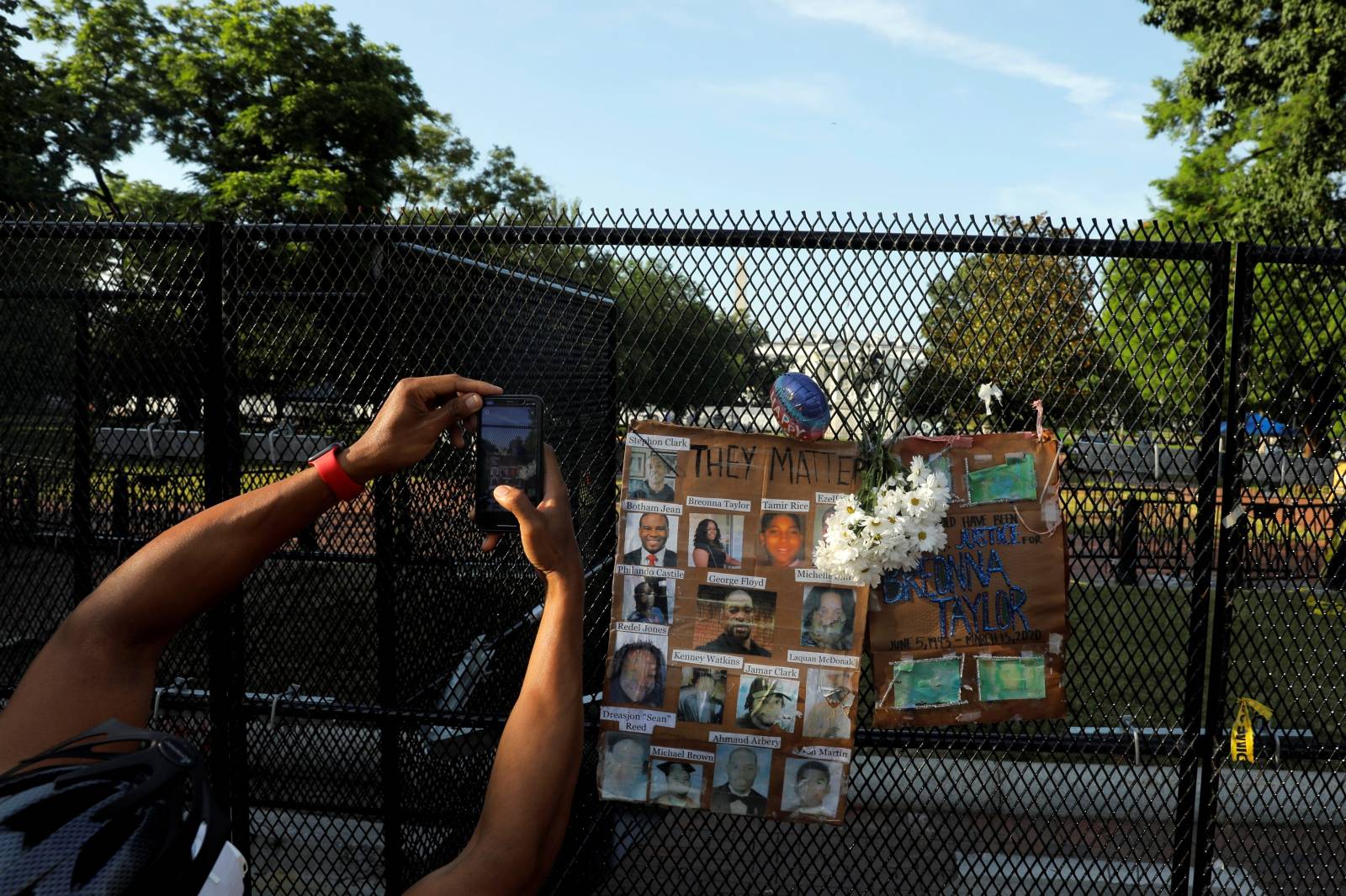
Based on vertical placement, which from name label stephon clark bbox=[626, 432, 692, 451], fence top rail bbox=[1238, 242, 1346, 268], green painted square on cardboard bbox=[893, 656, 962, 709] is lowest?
green painted square on cardboard bbox=[893, 656, 962, 709]

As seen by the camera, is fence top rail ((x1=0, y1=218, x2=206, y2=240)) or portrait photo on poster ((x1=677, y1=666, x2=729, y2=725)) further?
fence top rail ((x1=0, y1=218, x2=206, y2=240))

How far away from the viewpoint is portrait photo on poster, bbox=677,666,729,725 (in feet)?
9.95

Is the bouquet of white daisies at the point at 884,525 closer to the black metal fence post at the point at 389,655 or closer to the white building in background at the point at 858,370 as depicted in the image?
the white building in background at the point at 858,370

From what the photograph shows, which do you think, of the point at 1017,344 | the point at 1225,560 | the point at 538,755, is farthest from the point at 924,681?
the point at 538,755

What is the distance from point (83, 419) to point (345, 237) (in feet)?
4.80

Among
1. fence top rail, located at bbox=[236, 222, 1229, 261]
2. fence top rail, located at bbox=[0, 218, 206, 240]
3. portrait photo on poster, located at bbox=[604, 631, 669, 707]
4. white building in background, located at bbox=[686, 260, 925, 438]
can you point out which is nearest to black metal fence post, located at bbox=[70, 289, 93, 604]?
fence top rail, located at bbox=[0, 218, 206, 240]

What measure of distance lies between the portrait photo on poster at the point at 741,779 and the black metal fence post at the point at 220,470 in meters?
1.68

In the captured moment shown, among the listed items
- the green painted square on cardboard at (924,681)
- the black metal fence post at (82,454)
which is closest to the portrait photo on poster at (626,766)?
the green painted square on cardboard at (924,681)

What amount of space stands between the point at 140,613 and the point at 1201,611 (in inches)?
114

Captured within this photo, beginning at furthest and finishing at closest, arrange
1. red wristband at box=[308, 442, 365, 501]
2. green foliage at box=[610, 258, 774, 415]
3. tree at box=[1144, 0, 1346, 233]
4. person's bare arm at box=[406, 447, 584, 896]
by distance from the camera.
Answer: tree at box=[1144, 0, 1346, 233] → green foliage at box=[610, 258, 774, 415] → red wristband at box=[308, 442, 365, 501] → person's bare arm at box=[406, 447, 584, 896]

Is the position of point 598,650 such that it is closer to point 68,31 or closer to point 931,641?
point 931,641

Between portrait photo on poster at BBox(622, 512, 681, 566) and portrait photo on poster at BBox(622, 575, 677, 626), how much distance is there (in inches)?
2.2

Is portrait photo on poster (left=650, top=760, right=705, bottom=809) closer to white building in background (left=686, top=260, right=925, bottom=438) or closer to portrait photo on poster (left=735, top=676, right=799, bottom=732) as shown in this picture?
portrait photo on poster (left=735, top=676, right=799, bottom=732)

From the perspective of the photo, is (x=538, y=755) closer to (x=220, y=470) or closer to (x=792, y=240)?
(x=792, y=240)
